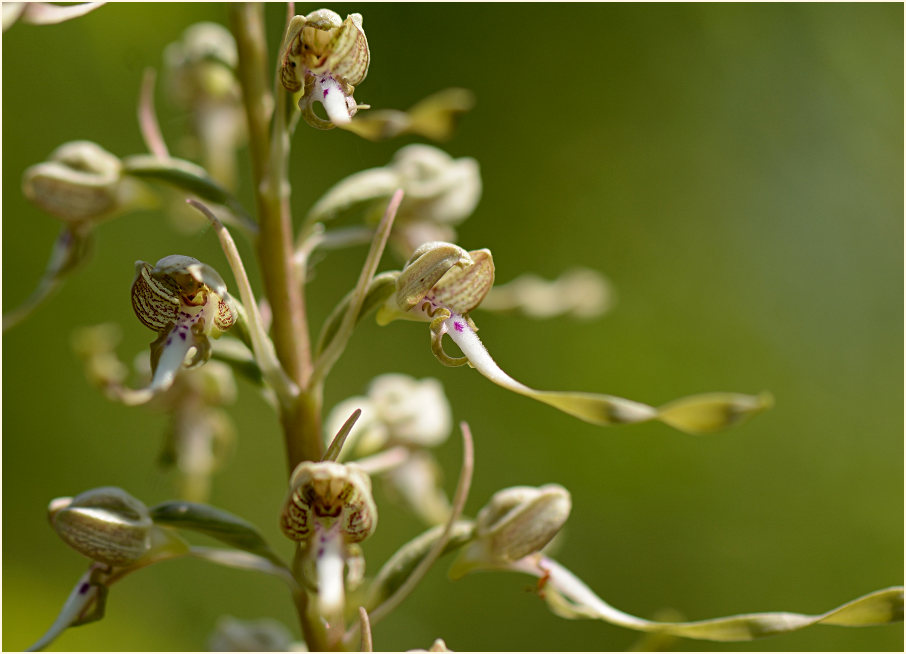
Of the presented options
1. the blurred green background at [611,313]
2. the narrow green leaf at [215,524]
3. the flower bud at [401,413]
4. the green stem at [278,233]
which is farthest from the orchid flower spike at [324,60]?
the blurred green background at [611,313]

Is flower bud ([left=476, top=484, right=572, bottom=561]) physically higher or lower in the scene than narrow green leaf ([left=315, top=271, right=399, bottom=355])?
lower

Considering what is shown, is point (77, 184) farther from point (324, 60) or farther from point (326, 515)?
point (326, 515)

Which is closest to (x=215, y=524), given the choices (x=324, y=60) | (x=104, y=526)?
(x=104, y=526)

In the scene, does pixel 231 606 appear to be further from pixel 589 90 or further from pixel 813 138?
pixel 813 138

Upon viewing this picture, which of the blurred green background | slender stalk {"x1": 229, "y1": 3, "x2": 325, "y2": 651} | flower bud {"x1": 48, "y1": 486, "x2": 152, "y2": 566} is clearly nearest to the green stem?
slender stalk {"x1": 229, "y1": 3, "x2": 325, "y2": 651}

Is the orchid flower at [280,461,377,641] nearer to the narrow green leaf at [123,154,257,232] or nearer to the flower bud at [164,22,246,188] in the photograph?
the narrow green leaf at [123,154,257,232]

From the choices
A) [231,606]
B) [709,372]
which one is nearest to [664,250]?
[709,372]
